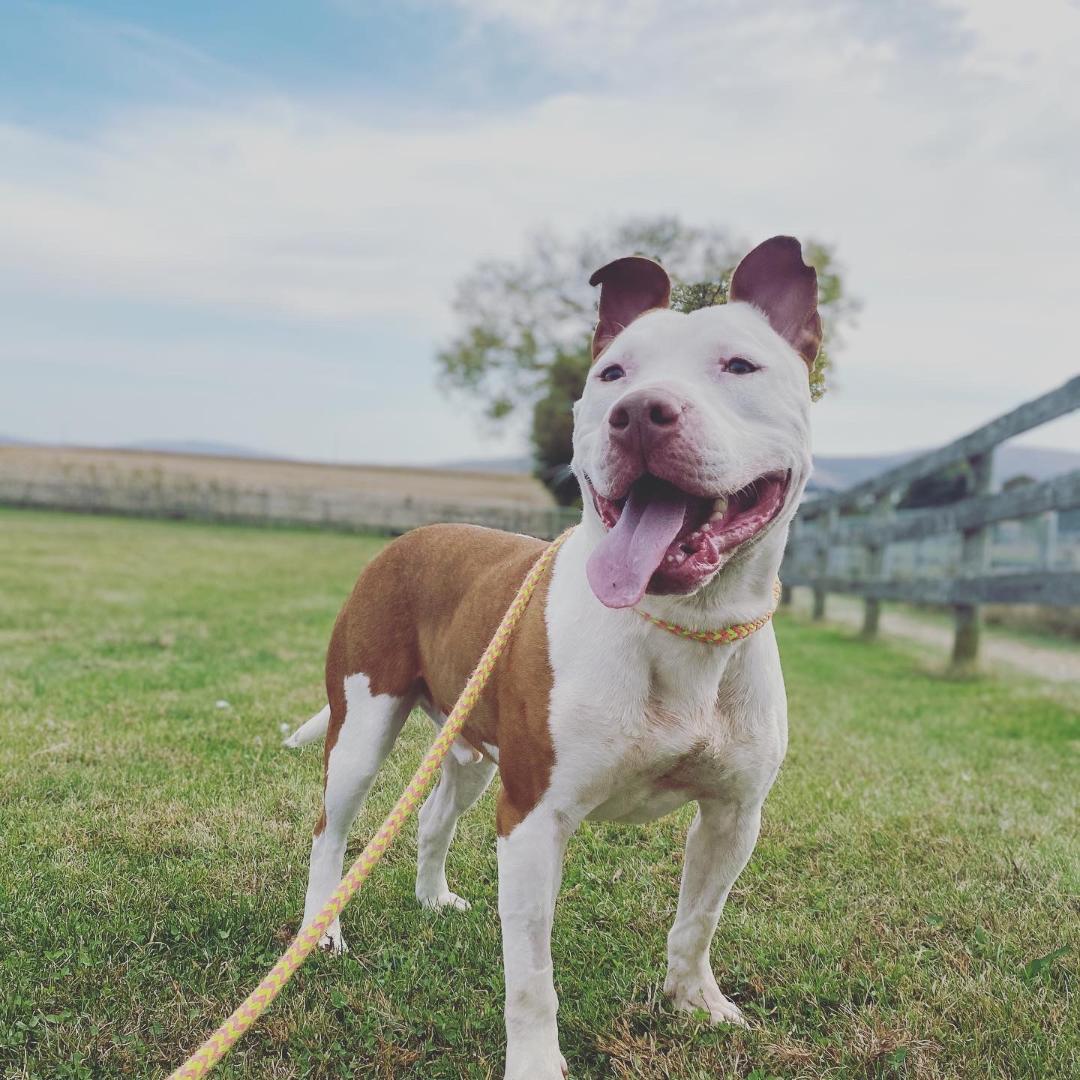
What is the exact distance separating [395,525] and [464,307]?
7.41 m

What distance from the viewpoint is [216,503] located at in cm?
3284

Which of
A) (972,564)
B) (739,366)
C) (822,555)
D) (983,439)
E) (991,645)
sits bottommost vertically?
(991,645)

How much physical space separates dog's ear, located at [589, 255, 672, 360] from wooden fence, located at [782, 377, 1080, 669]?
4664 mm

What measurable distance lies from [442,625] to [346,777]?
534 mm

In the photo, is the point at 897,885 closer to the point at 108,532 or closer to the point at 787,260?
the point at 787,260

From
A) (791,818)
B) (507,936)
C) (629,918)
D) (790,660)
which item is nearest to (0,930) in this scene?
(507,936)

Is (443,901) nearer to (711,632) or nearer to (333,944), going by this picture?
(333,944)

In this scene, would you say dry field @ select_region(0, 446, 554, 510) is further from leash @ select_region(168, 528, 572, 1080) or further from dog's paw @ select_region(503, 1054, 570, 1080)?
dog's paw @ select_region(503, 1054, 570, 1080)

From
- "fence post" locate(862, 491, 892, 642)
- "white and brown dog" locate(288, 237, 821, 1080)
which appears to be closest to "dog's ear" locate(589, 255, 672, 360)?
"white and brown dog" locate(288, 237, 821, 1080)

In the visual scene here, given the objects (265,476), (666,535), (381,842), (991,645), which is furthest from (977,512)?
(265,476)

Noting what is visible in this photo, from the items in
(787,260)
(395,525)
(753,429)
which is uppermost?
(787,260)

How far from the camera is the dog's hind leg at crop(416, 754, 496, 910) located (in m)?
3.11

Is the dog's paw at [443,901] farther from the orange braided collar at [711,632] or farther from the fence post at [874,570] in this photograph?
the fence post at [874,570]

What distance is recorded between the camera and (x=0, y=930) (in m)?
2.83
